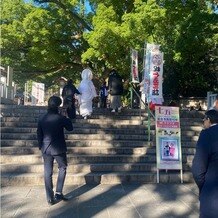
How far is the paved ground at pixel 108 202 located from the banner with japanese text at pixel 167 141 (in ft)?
1.56

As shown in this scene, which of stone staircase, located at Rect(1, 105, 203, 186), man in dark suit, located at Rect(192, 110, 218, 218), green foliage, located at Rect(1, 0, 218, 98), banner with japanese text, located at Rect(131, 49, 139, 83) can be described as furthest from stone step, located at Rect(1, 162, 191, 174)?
green foliage, located at Rect(1, 0, 218, 98)

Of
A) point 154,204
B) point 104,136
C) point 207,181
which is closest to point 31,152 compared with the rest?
point 104,136

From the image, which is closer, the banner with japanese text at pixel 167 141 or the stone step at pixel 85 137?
the banner with japanese text at pixel 167 141

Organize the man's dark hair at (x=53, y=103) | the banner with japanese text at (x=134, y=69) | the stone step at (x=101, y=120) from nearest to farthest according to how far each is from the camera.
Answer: the man's dark hair at (x=53, y=103) < the stone step at (x=101, y=120) < the banner with japanese text at (x=134, y=69)

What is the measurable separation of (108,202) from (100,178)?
54.5 inches

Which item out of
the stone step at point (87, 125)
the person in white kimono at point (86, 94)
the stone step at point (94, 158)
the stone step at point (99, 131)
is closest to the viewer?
the stone step at point (94, 158)

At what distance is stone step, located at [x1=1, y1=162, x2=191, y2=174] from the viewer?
7766 millimetres

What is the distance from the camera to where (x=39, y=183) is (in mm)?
7223

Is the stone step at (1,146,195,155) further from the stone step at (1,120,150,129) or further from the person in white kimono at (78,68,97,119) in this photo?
the person in white kimono at (78,68,97,119)

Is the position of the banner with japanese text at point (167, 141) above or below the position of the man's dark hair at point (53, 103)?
below

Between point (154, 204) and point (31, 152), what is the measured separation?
153 inches

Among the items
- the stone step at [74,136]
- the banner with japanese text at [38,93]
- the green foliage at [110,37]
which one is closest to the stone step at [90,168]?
the stone step at [74,136]

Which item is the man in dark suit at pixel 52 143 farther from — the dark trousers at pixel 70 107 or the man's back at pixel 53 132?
the dark trousers at pixel 70 107

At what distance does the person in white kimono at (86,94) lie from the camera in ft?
37.9
